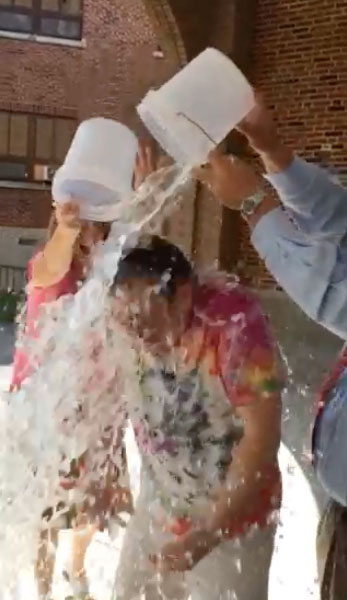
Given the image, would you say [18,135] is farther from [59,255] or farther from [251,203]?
[251,203]

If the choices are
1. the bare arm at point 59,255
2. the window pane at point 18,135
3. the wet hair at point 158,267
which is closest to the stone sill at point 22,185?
the window pane at point 18,135

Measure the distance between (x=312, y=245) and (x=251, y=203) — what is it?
113mm

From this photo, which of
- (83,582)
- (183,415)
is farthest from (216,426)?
(83,582)

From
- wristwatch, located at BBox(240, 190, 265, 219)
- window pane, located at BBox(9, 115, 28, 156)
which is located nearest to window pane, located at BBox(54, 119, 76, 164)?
window pane, located at BBox(9, 115, 28, 156)

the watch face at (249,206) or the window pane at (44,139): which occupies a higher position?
the watch face at (249,206)

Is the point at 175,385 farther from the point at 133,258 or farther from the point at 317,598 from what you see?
the point at 317,598

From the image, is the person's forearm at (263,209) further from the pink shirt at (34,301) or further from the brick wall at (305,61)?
the brick wall at (305,61)

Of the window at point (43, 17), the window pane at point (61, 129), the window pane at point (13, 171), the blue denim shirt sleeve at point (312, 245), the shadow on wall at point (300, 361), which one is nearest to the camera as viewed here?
the blue denim shirt sleeve at point (312, 245)

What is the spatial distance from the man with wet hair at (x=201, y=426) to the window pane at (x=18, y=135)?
385 centimetres

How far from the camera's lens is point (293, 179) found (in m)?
0.76

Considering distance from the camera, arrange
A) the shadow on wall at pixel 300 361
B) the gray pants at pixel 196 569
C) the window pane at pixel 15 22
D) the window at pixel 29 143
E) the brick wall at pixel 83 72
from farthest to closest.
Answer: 1. the window pane at pixel 15 22
2. the window at pixel 29 143
3. the brick wall at pixel 83 72
4. the shadow on wall at pixel 300 361
5. the gray pants at pixel 196 569

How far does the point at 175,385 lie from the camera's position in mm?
1030

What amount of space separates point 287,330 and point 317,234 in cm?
102

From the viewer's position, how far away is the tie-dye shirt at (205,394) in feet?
3.19
